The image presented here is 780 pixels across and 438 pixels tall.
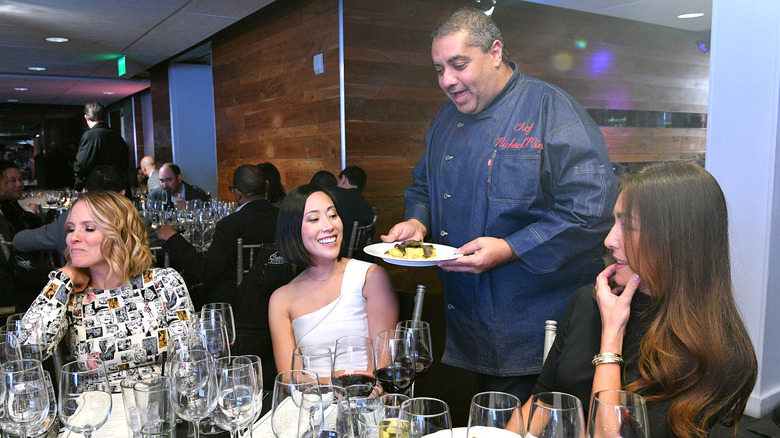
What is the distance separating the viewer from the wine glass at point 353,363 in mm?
1206

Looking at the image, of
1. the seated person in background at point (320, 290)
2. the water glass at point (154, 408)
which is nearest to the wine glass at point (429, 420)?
the water glass at point (154, 408)

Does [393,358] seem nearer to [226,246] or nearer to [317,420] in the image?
[317,420]

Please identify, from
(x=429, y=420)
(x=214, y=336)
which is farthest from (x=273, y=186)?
(x=429, y=420)

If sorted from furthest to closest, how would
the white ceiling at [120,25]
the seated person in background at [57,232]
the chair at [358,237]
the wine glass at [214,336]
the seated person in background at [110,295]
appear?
the white ceiling at [120,25]
the chair at [358,237]
the seated person in background at [57,232]
the seated person in background at [110,295]
the wine glass at [214,336]

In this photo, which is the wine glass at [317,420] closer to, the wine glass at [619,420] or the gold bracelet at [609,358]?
the wine glass at [619,420]

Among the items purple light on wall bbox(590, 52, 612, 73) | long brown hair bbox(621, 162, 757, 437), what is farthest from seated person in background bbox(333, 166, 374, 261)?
purple light on wall bbox(590, 52, 612, 73)

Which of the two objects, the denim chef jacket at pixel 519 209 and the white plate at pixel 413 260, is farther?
the denim chef jacket at pixel 519 209

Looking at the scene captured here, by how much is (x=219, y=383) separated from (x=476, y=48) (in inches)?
52.8

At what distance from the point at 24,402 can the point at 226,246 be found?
228 cm

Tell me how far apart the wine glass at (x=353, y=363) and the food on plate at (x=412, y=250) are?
2.14ft

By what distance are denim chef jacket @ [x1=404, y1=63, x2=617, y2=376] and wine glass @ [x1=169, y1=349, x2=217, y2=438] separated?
108 centimetres

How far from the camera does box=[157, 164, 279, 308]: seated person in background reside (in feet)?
11.0

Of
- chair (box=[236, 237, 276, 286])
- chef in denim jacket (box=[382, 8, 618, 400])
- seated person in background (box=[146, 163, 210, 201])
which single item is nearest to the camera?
chef in denim jacket (box=[382, 8, 618, 400])

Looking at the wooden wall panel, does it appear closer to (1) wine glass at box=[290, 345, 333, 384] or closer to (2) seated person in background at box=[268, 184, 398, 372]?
(2) seated person in background at box=[268, 184, 398, 372]
